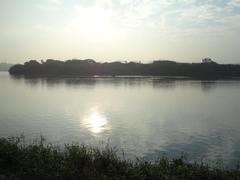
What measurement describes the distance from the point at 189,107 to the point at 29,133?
72.4 feet

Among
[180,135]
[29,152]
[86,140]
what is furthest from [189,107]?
[29,152]

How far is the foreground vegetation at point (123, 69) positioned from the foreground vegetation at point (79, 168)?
11983 cm

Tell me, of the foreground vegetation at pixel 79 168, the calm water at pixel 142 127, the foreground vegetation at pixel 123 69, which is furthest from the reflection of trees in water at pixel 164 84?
the foreground vegetation at pixel 79 168

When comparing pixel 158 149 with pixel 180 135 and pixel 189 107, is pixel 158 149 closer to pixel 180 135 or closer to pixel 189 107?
pixel 180 135

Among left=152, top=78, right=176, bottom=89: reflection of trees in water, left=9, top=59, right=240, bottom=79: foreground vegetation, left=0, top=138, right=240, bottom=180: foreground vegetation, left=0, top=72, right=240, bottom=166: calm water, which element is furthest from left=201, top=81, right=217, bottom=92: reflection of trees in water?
left=0, top=138, right=240, bottom=180: foreground vegetation

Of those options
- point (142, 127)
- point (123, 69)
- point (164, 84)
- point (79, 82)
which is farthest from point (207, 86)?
point (123, 69)

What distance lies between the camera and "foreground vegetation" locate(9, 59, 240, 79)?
430 ft

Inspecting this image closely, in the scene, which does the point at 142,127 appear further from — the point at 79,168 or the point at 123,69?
the point at 123,69

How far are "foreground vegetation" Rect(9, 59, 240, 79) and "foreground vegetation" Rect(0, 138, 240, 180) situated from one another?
120m

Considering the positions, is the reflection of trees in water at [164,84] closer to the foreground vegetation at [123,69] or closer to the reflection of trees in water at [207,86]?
the reflection of trees in water at [207,86]

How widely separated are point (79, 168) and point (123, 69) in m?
141

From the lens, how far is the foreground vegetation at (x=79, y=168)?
9.66m

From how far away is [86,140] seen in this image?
22375 mm

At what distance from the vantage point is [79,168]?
10500 mm
